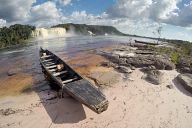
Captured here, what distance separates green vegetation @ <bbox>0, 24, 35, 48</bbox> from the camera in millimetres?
66750

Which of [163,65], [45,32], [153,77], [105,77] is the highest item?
[45,32]

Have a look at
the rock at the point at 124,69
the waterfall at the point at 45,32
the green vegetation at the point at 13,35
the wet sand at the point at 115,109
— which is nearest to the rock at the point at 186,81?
the wet sand at the point at 115,109

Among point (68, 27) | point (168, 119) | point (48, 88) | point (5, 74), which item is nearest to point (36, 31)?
point (68, 27)

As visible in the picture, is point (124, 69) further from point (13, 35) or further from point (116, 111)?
point (13, 35)

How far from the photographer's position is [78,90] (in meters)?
12.0

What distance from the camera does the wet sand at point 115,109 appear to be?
10.8 meters

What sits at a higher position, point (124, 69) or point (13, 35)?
point (13, 35)

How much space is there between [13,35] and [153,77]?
212 ft

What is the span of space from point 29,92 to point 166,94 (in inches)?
361

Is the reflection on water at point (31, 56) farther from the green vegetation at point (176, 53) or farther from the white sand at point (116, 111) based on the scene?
the green vegetation at point (176, 53)

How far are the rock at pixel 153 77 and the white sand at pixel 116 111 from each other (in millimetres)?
1026

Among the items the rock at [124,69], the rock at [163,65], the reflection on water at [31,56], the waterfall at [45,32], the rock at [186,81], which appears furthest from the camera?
the waterfall at [45,32]

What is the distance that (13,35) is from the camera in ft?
236

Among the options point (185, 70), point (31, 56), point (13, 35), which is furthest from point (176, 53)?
point (13, 35)
